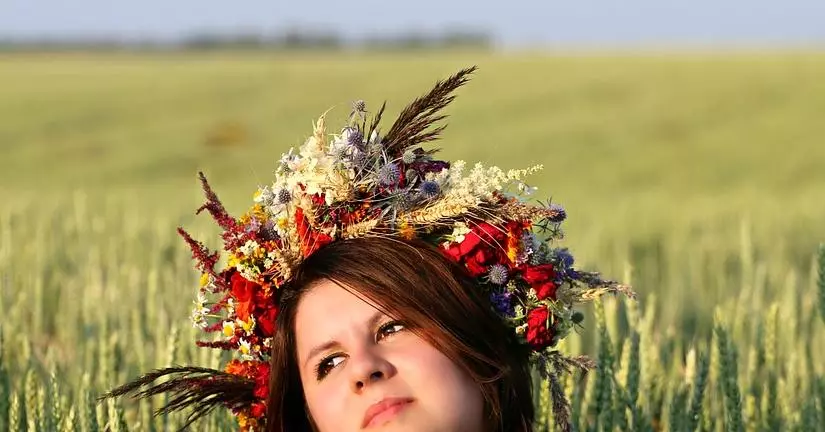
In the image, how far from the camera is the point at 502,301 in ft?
5.89

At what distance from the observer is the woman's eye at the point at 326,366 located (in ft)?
5.79

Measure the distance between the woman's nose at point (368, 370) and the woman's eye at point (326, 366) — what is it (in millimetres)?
91

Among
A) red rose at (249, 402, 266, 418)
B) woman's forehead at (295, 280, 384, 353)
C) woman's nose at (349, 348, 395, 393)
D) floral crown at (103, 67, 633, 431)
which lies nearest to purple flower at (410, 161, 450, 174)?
floral crown at (103, 67, 633, 431)

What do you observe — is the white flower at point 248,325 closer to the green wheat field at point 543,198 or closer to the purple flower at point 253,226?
the purple flower at point 253,226

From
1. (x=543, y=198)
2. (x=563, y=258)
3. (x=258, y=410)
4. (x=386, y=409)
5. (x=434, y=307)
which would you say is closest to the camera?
(x=386, y=409)

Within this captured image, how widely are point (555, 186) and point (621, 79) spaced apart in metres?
8.79

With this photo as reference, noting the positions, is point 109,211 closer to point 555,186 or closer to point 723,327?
point 723,327

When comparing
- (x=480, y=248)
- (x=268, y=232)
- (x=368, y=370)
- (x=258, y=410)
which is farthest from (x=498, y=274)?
(x=258, y=410)

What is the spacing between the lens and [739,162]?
1731 cm

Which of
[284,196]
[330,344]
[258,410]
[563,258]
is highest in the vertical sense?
[284,196]

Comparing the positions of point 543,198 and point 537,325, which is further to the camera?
point 543,198

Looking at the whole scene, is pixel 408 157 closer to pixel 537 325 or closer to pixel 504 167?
pixel 537 325

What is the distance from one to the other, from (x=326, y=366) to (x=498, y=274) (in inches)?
10.8

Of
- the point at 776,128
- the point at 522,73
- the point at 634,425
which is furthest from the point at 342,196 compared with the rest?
the point at 522,73
